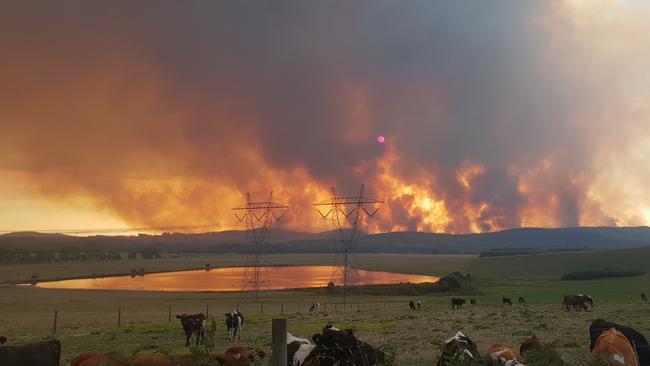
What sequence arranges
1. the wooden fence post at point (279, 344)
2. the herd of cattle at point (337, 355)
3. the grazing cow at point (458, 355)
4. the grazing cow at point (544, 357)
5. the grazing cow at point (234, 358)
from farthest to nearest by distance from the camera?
the grazing cow at point (234, 358)
the grazing cow at point (544, 357)
the herd of cattle at point (337, 355)
the grazing cow at point (458, 355)
the wooden fence post at point (279, 344)

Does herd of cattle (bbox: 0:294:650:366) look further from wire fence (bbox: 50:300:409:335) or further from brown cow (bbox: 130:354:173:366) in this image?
wire fence (bbox: 50:300:409:335)

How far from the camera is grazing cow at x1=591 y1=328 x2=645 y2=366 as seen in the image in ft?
34.0

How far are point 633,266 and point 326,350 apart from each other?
153 m

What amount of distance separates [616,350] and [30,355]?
13.8 metres

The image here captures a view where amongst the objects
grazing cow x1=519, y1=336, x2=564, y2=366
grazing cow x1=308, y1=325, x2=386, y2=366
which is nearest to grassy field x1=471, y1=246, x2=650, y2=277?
grazing cow x1=519, y1=336, x2=564, y2=366

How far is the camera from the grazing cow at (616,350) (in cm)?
1036

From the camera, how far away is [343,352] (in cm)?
1121

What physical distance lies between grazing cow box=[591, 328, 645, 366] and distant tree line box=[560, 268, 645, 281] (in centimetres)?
13165

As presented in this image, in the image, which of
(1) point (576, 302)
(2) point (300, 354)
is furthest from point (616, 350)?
(1) point (576, 302)

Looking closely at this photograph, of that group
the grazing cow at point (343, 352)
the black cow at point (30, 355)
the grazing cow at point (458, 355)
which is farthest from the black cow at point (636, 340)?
the black cow at point (30, 355)

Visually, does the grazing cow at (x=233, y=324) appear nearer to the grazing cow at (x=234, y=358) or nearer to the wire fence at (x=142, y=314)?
the wire fence at (x=142, y=314)

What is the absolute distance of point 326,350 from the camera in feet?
36.9

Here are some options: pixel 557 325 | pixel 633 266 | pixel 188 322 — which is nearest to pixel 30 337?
pixel 188 322

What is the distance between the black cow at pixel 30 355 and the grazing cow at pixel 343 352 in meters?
6.94
